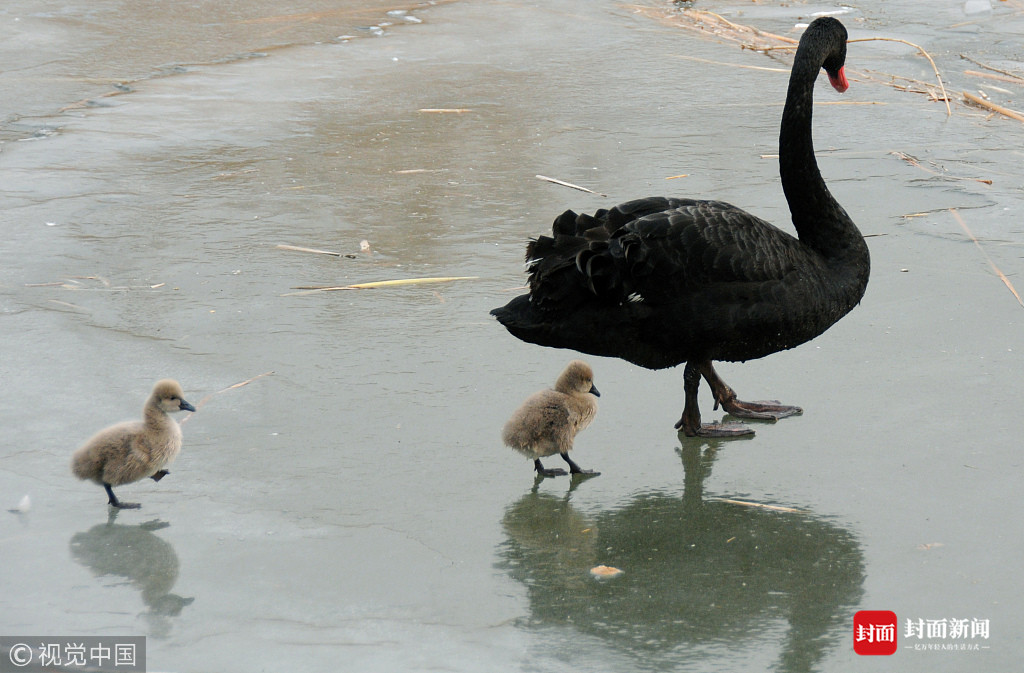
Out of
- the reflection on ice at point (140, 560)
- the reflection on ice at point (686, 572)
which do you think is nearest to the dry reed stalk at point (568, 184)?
the reflection on ice at point (686, 572)

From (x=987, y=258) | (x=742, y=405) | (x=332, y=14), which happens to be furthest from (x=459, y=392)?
(x=332, y=14)

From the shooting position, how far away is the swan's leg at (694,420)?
3641mm

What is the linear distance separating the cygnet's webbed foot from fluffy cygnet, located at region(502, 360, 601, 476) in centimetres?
56

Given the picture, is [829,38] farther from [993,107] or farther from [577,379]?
[993,107]

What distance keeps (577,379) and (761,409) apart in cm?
72

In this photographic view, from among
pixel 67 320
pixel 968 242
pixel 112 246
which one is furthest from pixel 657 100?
pixel 67 320

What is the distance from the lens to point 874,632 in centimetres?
258

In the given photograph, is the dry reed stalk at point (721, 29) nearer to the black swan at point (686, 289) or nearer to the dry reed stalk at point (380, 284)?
the dry reed stalk at point (380, 284)

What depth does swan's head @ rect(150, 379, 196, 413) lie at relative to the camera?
10.9 ft

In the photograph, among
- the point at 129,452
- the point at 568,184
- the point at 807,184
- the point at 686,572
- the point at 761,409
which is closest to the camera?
the point at 686,572

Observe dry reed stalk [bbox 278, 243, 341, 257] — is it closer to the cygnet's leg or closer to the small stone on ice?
the cygnet's leg

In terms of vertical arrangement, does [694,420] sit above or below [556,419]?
below

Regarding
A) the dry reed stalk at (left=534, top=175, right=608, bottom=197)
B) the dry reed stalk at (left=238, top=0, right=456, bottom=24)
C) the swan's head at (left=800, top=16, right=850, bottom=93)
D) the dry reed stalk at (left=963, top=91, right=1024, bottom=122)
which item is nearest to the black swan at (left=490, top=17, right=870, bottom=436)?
the swan's head at (left=800, top=16, right=850, bottom=93)

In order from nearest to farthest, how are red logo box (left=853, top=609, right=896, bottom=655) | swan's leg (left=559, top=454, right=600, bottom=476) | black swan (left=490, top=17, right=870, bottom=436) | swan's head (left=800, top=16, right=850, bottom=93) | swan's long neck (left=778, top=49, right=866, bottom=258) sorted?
red logo box (left=853, top=609, right=896, bottom=655) → swan's leg (left=559, top=454, right=600, bottom=476) → black swan (left=490, top=17, right=870, bottom=436) → swan's long neck (left=778, top=49, right=866, bottom=258) → swan's head (left=800, top=16, right=850, bottom=93)
